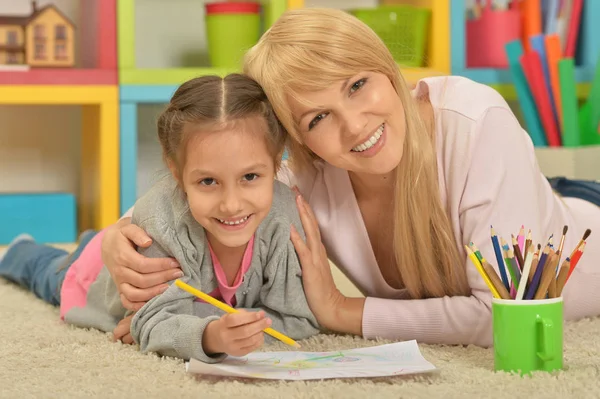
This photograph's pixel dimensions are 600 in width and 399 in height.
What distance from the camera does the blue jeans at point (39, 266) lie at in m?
1.58

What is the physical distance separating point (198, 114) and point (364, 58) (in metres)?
0.23

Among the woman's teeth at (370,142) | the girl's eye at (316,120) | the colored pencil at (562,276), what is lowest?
the colored pencil at (562,276)

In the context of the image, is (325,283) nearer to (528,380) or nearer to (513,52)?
(528,380)

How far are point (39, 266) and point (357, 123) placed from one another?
0.81 meters

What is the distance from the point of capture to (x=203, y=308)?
1194 millimetres

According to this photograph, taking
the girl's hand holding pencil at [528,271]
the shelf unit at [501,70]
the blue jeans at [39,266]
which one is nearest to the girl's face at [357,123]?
the girl's hand holding pencil at [528,271]

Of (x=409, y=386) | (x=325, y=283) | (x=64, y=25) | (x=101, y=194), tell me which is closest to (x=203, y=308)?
(x=325, y=283)

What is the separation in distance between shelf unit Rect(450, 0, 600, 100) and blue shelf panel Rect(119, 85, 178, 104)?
75 centimetres

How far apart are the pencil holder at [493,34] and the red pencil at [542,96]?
8.0 inches

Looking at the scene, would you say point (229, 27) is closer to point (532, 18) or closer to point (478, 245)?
point (532, 18)

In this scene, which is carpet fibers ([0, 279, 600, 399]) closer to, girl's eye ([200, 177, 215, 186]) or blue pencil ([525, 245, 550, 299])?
blue pencil ([525, 245, 550, 299])

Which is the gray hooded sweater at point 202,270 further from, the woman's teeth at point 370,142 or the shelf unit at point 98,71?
the shelf unit at point 98,71

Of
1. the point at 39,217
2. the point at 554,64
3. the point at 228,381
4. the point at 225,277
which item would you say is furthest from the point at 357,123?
the point at 39,217

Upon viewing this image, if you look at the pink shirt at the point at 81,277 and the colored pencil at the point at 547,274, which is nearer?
the colored pencil at the point at 547,274
